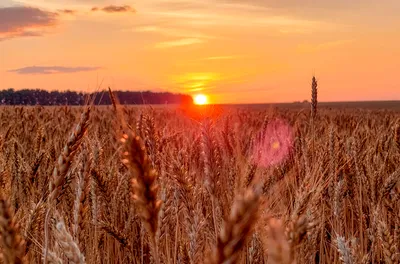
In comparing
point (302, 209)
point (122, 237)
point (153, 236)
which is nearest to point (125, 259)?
point (122, 237)

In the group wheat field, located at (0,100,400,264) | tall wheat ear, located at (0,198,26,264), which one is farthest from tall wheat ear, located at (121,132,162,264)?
tall wheat ear, located at (0,198,26,264)

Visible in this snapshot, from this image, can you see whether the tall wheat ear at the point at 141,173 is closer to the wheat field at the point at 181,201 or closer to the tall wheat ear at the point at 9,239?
the wheat field at the point at 181,201

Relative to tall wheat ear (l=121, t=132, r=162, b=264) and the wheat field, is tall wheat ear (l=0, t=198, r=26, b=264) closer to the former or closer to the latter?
the wheat field

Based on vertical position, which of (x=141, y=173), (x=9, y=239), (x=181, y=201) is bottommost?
(x=181, y=201)

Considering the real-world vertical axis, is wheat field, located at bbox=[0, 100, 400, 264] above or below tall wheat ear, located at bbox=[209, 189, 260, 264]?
below

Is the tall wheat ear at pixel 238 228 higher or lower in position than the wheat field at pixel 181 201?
higher

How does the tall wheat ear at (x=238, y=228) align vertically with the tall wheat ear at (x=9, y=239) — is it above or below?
above

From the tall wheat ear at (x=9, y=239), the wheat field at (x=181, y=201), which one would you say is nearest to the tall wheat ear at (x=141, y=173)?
the wheat field at (x=181, y=201)

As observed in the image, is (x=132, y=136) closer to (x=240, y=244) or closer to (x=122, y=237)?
(x=240, y=244)

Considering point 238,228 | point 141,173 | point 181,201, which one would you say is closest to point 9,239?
point 141,173

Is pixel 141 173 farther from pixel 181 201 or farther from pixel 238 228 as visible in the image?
pixel 181 201

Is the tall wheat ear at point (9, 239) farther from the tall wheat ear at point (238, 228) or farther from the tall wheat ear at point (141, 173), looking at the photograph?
the tall wheat ear at point (238, 228)

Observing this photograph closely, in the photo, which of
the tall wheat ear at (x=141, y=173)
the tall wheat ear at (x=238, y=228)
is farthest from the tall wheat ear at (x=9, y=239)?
the tall wheat ear at (x=238, y=228)

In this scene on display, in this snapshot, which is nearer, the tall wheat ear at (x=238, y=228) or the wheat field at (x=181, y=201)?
the tall wheat ear at (x=238, y=228)
